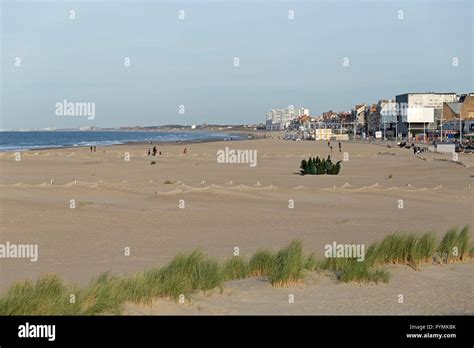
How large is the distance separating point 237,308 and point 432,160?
42.6 metres

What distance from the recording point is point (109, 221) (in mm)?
18062

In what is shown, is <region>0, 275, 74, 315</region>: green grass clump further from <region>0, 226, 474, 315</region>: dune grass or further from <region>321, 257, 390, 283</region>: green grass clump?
<region>321, 257, 390, 283</region>: green grass clump

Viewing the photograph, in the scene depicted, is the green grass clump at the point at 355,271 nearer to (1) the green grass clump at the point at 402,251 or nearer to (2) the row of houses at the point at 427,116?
(1) the green grass clump at the point at 402,251

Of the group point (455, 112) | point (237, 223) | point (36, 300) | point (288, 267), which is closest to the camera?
point (36, 300)

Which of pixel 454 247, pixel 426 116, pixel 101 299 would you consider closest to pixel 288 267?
pixel 101 299

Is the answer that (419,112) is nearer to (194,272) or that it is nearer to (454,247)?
(454,247)

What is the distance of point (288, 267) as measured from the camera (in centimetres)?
1020

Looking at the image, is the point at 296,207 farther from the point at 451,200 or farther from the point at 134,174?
the point at 134,174

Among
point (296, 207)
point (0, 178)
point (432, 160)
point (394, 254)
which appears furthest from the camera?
point (432, 160)

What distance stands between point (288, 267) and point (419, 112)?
109 metres

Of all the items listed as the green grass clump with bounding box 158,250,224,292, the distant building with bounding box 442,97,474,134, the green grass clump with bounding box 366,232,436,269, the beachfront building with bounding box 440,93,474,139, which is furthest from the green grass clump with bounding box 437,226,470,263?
the distant building with bounding box 442,97,474,134
